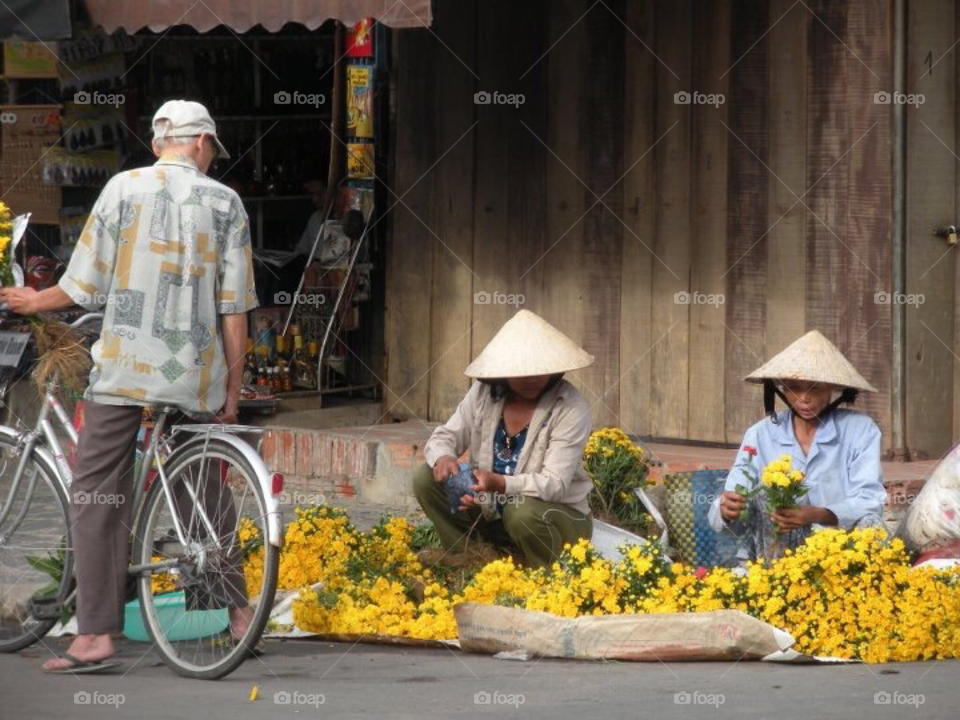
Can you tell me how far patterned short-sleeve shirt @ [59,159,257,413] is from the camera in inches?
236

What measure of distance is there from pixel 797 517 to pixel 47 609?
2559 millimetres

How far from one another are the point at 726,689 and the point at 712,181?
13.5 ft

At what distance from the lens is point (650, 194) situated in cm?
965

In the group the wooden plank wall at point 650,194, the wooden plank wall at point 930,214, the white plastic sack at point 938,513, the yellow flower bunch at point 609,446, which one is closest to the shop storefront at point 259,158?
the wooden plank wall at point 650,194

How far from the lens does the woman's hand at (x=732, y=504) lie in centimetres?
675

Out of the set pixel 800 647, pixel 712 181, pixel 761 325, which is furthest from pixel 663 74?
pixel 800 647

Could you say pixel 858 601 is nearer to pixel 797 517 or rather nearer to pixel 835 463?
pixel 797 517

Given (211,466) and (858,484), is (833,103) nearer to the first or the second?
(858,484)

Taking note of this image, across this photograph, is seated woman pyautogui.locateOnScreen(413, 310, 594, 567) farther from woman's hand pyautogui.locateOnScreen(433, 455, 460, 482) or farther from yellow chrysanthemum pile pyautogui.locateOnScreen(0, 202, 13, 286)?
yellow chrysanthemum pile pyautogui.locateOnScreen(0, 202, 13, 286)

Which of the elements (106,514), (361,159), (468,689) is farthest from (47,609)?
(361,159)

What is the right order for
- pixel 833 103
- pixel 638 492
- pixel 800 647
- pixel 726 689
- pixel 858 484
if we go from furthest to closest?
pixel 833 103, pixel 638 492, pixel 858 484, pixel 800 647, pixel 726 689

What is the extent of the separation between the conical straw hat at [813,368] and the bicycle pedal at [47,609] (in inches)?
103

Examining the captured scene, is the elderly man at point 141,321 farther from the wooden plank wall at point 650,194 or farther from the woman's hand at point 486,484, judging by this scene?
the wooden plank wall at point 650,194

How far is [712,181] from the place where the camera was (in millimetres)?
9445
